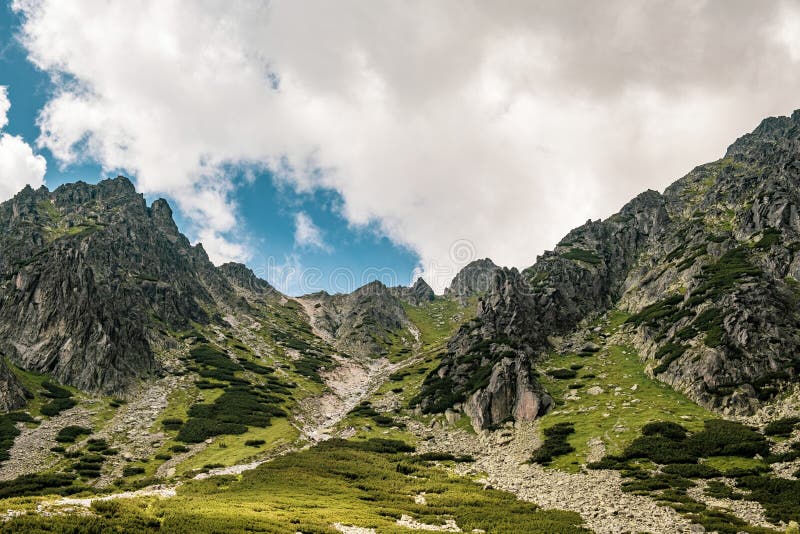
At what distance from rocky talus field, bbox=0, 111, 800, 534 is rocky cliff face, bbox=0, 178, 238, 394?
1.93ft

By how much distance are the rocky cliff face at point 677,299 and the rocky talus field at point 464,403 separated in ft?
1.67

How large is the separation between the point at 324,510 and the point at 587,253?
141963 millimetres

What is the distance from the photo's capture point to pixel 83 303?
10400cm

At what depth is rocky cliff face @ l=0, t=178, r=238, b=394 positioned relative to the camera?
92.2 meters

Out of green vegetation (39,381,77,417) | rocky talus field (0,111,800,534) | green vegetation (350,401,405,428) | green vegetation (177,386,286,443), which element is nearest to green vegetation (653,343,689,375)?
rocky talus field (0,111,800,534)

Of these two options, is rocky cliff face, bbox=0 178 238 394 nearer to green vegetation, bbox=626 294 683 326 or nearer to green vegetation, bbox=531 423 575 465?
green vegetation, bbox=531 423 575 465

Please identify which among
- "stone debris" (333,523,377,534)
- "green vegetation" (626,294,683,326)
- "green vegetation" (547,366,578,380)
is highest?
"green vegetation" (626,294,683,326)

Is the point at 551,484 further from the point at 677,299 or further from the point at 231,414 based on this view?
the point at 677,299

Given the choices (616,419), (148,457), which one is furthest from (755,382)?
(148,457)

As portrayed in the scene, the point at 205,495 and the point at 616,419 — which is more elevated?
the point at 616,419

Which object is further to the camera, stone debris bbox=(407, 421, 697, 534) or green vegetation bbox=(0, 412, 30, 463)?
green vegetation bbox=(0, 412, 30, 463)

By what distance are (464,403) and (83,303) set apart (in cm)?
8985

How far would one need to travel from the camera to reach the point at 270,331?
596 ft

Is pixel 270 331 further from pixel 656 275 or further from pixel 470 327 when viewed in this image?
pixel 656 275
